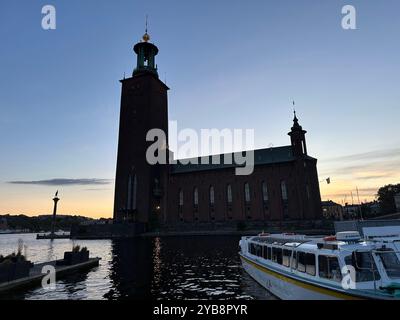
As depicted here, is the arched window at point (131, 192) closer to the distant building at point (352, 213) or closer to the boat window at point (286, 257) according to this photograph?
the distant building at point (352, 213)

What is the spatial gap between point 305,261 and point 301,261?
36 centimetres

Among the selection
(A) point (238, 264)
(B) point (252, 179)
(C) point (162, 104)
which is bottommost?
(A) point (238, 264)

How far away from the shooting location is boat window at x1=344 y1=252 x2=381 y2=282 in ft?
33.1

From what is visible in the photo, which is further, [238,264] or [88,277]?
[238,264]

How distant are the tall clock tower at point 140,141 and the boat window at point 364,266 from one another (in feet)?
257

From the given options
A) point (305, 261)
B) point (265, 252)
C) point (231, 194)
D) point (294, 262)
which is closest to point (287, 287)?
point (294, 262)

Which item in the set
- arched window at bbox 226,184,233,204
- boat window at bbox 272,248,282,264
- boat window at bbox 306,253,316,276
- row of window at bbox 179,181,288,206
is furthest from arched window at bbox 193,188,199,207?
boat window at bbox 306,253,316,276

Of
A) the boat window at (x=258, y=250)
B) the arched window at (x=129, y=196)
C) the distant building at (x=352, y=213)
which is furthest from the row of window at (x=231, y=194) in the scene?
the boat window at (x=258, y=250)
